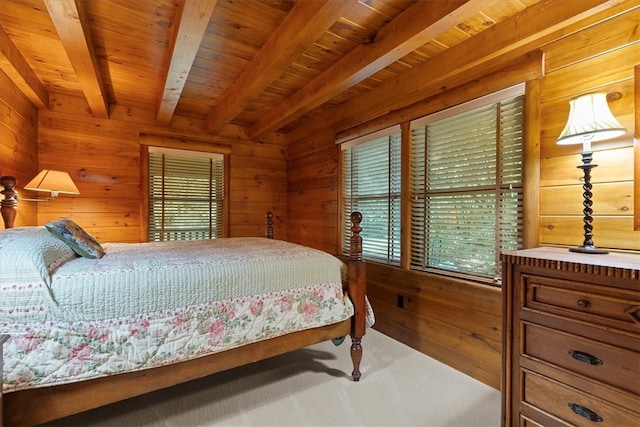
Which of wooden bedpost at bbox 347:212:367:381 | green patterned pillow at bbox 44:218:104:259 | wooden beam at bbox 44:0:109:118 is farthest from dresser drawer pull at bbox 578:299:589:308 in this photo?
wooden beam at bbox 44:0:109:118

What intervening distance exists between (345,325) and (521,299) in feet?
3.58

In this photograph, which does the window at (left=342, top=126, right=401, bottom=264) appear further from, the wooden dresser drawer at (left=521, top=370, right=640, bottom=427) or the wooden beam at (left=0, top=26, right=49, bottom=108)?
the wooden beam at (left=0, top=26, right=49, bottom=108)

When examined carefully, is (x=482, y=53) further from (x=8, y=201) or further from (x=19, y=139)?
(x=19, y=139)

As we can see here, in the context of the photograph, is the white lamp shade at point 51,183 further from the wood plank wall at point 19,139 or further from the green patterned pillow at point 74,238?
the green patterned pillow at point 74,238

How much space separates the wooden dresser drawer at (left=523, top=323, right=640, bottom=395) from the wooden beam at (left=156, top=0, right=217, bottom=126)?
2.21 metres

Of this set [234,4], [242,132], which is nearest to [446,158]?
[234,4]

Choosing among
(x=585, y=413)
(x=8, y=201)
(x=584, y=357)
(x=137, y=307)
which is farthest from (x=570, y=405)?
(x=8, y=201)

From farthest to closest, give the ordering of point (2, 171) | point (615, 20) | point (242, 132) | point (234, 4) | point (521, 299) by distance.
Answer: point (242, 132) < point (2, 171) < point (234, 4) < point (615, 20) < point (521, 299)

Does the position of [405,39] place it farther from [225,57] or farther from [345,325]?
[345,325]

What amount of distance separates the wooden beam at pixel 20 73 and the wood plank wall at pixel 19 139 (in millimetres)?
48

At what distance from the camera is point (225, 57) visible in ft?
7.63

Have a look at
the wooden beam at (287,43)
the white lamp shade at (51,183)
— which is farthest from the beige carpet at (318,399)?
the wooden beam at (287,43)

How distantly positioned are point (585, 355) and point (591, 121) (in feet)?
3.42

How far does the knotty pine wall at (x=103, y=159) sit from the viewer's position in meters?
3.05
